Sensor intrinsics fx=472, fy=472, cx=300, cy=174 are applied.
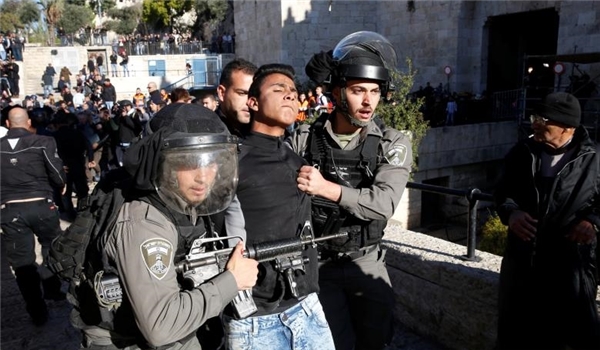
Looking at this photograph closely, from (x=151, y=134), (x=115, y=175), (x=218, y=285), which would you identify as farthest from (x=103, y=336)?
(x=151, y=134)

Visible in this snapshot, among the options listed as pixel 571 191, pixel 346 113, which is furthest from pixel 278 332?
pixel 571 191

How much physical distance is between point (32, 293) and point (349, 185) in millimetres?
2984

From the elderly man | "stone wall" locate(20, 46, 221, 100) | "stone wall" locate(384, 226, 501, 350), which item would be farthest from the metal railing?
"stone wall" locate(20, 46, 221, 100)

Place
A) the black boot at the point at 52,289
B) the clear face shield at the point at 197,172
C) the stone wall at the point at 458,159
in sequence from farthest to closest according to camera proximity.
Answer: the stone wall at the point at 458,159
the black boot at the point at 52,289
the clear face shield at the point at 197,172

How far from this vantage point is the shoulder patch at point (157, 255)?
1435 mm

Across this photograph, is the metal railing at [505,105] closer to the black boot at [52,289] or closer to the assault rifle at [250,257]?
the black boot at [52,289]

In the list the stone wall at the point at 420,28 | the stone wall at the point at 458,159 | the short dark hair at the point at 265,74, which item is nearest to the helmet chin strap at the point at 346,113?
the short dark hair at the point at 265,74

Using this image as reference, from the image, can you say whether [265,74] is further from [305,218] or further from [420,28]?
[420,28]

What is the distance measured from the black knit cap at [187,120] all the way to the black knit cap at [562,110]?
5.40 feet

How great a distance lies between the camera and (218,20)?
37.3m

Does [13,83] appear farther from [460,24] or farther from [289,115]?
[289,115]

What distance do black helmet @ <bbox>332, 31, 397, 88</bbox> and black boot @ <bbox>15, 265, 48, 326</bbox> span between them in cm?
306

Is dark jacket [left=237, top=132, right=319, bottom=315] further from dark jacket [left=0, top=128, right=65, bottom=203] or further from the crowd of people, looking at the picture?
dark jacket [left=0, top=128, right=65, bottom=203]

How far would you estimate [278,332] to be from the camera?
6.26 ft
